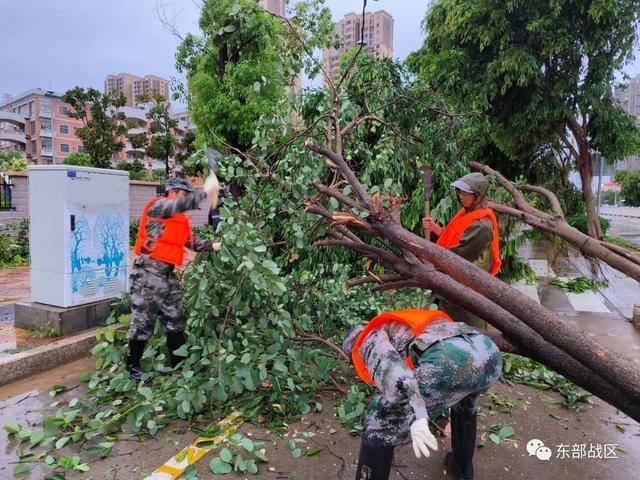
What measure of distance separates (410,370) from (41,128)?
63877 mm

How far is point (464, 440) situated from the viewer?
2.65 m

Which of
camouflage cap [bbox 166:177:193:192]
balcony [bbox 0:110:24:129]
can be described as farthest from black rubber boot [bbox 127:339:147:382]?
balcony [bbox 0:110:24:129]

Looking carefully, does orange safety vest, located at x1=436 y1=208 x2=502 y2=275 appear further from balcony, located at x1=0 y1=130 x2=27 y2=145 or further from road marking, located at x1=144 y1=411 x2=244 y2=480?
balcony, located at x1=0 y1=130 x2=27 y2=145

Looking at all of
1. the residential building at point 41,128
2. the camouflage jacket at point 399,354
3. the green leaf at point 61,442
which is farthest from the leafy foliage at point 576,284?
the residential building at point 41,128

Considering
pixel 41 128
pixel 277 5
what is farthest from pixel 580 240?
pixel 41 128

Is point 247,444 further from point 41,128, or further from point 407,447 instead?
point 41,128

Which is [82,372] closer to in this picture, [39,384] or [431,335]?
[39,384]

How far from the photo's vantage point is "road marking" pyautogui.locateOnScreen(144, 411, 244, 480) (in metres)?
2.69

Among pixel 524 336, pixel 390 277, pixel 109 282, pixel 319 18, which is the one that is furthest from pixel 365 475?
pixel 319 18

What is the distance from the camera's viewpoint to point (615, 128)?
28.9 ft

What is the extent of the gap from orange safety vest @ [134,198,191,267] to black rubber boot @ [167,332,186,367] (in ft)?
2.00

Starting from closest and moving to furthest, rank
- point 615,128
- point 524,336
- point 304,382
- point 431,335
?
point 431,335 → point 524,336 → point 304,382 → point 615,128

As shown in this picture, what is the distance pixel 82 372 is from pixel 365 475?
3.13m

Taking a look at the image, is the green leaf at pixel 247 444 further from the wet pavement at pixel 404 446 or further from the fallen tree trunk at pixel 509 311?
the fallen tree trunk at pixel 509 311
